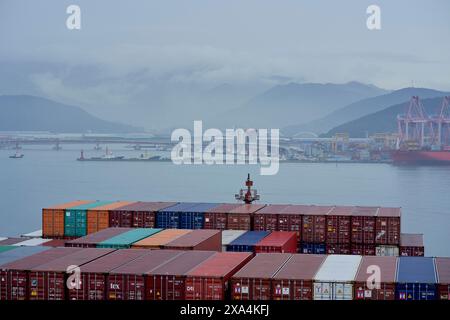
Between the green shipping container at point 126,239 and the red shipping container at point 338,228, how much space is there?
3.18m

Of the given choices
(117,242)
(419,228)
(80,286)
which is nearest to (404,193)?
(419,228)

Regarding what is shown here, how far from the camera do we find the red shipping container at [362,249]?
1227 centimetres

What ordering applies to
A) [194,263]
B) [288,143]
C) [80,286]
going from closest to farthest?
[80,286] → [194,263] → [288,143]

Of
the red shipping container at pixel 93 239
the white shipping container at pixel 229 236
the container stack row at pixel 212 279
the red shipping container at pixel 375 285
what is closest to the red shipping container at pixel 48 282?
the container stack row at pixel 212 279

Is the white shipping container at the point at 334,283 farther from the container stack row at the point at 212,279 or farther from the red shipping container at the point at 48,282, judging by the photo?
the red shipping container at the point at 48,282

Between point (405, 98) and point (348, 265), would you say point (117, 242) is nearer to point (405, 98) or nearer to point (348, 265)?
point (348, 265)

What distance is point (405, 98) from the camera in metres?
39.0

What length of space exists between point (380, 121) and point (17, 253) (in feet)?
104

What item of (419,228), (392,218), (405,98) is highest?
(405,98)

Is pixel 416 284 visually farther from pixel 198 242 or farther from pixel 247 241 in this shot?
pixel 247 241

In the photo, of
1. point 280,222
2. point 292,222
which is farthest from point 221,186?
point 292,222

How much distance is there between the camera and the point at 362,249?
12344 millimetres
